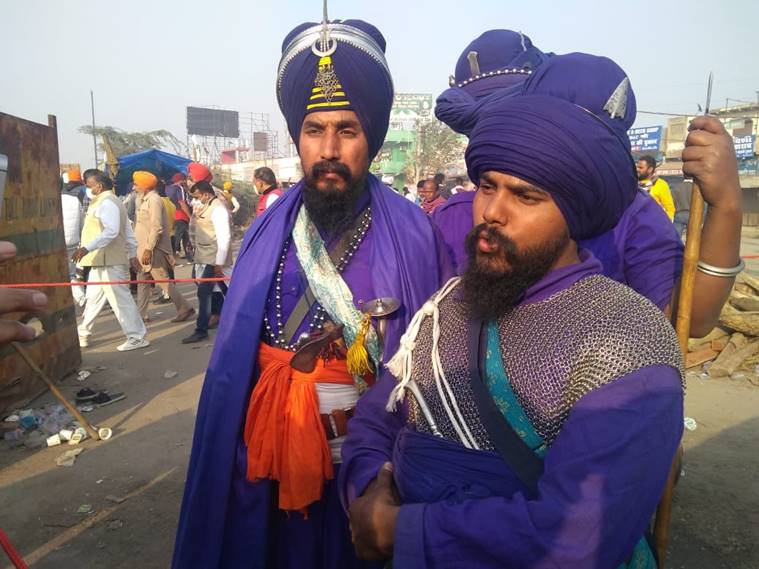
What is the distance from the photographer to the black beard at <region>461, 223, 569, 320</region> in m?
1.24

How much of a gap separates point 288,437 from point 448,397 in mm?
640

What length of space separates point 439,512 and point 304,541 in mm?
930

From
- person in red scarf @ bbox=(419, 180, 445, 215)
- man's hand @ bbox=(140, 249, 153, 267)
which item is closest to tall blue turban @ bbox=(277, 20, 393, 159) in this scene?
man's hand @ bbox=(140, 249, 153, 267)

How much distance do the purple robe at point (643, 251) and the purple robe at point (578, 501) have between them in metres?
0.72

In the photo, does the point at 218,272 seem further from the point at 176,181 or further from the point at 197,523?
the point at 176,181

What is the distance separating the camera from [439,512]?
1062 mm

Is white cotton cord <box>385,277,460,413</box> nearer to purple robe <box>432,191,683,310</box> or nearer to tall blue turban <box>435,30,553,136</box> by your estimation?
purple robe <box>432,191,683,310</box>

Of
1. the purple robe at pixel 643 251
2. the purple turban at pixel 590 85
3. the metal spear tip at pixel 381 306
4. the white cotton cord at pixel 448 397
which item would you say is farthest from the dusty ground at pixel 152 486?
the purple turban at pixel 590 85

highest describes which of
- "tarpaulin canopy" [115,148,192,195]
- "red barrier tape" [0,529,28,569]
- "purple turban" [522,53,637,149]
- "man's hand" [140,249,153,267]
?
"tarpaulin canopy" [115,148,192,195]

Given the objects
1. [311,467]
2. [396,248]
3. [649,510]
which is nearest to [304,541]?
[311,467]

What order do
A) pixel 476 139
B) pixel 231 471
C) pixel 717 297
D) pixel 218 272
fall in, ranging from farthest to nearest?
pixel 218 272 < pixel 231 471 < pixel 717 297 < pixel 476 139

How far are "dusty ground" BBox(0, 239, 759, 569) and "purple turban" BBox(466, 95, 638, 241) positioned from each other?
2.42 m

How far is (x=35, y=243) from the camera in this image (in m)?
4.77

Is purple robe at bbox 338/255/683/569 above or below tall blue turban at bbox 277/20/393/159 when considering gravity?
below
